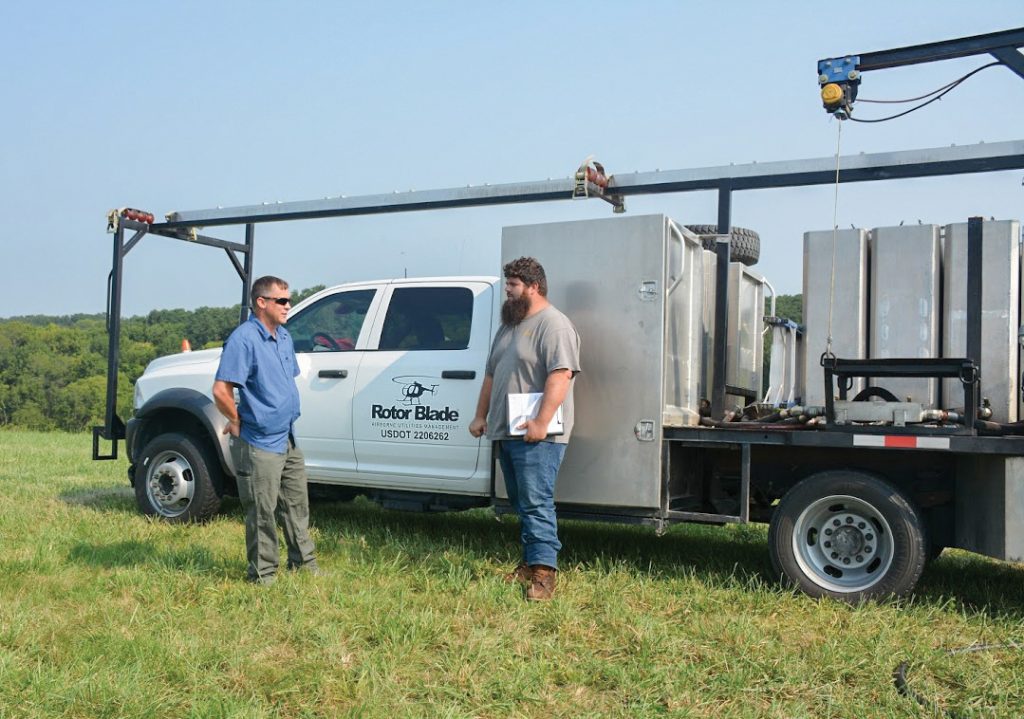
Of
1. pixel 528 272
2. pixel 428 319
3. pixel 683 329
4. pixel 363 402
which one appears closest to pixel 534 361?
pixel 528 272

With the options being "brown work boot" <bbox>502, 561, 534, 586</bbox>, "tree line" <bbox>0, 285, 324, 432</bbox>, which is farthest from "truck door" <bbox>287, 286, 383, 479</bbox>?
"tree line" <bbox>0, 285, 324, 432</bbox>

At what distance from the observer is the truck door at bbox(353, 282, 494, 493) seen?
257 inches

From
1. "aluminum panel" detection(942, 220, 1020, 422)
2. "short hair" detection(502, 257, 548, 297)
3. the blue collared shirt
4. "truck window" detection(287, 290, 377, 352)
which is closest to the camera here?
"aluminum panel" detection(942, 220, 1020, 422)

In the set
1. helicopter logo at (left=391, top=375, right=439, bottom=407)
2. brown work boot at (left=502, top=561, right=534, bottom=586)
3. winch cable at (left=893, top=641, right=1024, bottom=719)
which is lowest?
winch cable at (left=893, top=641, right=1024, bottom=719)

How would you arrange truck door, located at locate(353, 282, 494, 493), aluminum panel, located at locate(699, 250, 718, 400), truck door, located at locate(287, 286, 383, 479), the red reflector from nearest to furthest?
the red reflector, aluminum panel, located at locate(699, 250, 718, 400), truck door, located at locate(353, 282, 494, 493), truck door, located at locate(287, 286, 383, 479)

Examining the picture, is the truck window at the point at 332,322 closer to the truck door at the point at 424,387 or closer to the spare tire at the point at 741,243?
the truck door at the point at 424,387

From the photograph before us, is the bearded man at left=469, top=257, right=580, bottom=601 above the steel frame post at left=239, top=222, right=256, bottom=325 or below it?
below

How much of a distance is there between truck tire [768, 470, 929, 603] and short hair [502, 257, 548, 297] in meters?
1.83

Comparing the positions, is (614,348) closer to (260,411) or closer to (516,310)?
(516,310)

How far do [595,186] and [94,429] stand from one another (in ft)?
17.5

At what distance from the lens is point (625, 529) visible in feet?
25.4

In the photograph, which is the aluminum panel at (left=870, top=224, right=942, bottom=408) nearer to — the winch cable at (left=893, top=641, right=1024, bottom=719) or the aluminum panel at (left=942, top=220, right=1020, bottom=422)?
the aluminum panel at (left=942, top=220, right=1020, bottom=422)

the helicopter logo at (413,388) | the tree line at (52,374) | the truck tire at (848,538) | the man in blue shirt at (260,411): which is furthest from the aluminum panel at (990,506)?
the tree line at (52,374)

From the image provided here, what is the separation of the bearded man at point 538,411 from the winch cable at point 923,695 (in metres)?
1.84
